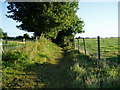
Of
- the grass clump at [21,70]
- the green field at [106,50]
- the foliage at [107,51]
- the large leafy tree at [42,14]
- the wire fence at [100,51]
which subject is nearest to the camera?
the grass clump at [21,70]

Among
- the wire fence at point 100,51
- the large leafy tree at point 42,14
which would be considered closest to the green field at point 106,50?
the wire fence at point 100,51

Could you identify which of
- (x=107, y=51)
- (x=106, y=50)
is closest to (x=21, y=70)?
(x=107, y=51)

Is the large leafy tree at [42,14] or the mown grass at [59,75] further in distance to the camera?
the large leafy tree at [42,14]

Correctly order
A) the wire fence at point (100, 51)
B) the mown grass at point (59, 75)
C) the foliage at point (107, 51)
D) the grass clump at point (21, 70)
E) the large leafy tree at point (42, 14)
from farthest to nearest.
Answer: the large leafy tree at point (42, 14)
the foliage at point (107, 51)
the wire fence at point (100, 51)
the grass clump at point (21, 70)
the mown grass at point (59, 75)

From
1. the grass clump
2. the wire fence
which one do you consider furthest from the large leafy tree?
the grass clump

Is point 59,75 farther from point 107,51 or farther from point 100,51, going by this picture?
point 107,51

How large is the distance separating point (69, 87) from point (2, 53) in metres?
5.42

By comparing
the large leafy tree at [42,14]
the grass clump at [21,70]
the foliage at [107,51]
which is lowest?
the grass clump at [21,70]

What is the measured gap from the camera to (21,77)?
5570 millimetres

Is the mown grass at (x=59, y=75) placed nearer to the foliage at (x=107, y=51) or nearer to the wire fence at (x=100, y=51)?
the wire fence at (x=100, y=51)

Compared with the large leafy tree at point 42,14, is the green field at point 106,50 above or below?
below

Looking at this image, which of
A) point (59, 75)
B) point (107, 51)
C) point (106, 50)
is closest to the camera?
point (59, 75)

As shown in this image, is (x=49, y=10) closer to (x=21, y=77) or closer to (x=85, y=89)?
(x=21, y=77)

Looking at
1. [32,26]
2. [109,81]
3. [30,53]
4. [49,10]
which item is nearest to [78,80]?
[109,81]
